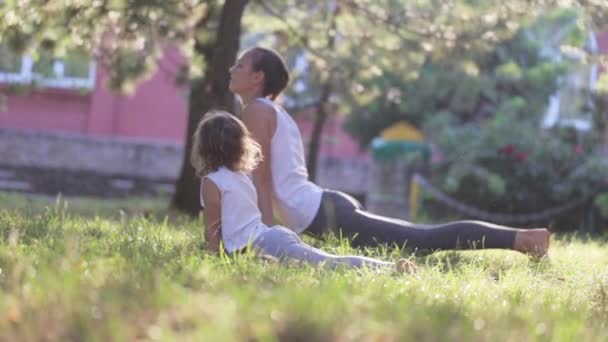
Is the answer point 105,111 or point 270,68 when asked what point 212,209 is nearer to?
point 270,68

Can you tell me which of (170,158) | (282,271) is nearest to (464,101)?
(170,158)

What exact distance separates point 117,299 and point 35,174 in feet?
54.4

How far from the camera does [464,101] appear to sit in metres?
21.8

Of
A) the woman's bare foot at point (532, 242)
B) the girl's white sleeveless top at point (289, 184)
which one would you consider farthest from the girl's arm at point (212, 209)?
the woman's bare foot at point (532, 242)

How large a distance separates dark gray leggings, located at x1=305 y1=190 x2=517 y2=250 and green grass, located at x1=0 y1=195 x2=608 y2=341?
2.14 ft

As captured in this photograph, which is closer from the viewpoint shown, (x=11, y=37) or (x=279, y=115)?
(x=279, y=115)

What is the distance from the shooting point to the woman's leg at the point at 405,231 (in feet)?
18.9

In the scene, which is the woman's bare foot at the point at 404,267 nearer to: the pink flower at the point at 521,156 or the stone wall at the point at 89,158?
the pink flower at the point at 521,156

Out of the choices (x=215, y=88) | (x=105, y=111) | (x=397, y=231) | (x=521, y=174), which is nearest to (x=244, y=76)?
(x=397, y=231)

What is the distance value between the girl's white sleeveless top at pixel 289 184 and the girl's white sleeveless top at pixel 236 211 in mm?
736

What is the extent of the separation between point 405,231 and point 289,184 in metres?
0.74

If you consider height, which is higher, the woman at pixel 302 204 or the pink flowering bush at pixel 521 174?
the woman at pixel 302 204

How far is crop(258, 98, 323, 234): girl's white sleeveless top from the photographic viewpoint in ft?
19.3

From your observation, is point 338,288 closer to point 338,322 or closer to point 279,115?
point 338,322
